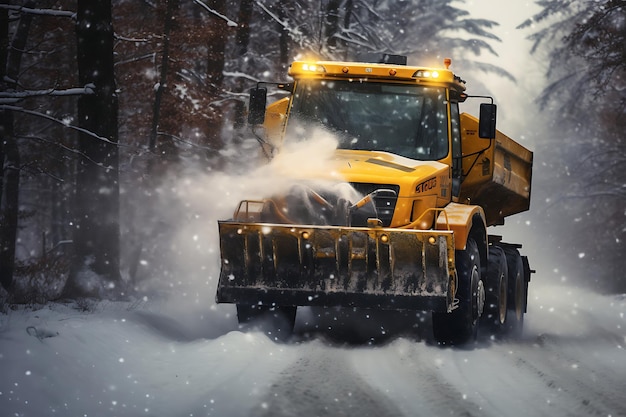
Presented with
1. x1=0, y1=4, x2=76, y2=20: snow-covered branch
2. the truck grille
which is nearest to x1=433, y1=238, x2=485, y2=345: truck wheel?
the truck grille

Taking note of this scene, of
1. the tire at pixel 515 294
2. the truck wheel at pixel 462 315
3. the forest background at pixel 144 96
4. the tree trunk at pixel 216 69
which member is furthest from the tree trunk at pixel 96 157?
the tree trunk at pixel 216 69

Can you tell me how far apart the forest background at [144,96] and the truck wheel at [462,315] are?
338 centimetres

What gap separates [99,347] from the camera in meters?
7.67

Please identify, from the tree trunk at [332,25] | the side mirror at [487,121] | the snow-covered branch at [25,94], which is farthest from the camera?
the tree trunk at [332,25]

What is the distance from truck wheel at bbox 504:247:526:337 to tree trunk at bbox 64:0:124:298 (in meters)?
5.44

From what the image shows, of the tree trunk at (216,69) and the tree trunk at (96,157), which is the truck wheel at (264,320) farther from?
the tree trunk at (216,69)

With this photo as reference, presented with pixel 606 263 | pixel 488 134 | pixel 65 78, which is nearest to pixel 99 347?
pixel 488 134

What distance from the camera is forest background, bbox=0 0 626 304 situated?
1331 centimetres

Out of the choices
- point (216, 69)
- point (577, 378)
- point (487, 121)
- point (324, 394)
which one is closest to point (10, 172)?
point (216, 69)

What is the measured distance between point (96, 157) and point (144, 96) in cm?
1084

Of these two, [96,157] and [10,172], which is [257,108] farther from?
[10,172]

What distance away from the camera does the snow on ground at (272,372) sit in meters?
6.27

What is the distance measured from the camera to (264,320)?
10172 mm

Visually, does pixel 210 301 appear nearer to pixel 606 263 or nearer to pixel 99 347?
pixel 99 347
